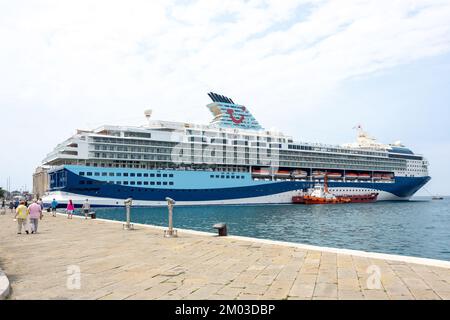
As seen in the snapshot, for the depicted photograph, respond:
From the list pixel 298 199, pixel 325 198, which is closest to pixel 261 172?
pixel 298 199

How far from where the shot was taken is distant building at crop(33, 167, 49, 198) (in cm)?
6835

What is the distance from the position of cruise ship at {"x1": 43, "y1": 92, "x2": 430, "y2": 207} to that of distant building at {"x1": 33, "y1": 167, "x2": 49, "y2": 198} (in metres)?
2.95

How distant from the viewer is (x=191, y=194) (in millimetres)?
59844

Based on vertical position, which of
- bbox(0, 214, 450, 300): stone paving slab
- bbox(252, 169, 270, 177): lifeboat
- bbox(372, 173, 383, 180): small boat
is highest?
bbox(252, 169, 270, 177): lifeboat

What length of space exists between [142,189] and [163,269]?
164 ft

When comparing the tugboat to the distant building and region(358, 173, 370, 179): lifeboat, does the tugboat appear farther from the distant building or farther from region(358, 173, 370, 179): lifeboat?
the distant building

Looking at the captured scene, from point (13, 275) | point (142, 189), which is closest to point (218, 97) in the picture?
point (142, 189)

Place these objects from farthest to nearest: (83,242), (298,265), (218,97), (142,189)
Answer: (218,97)
(142,189)
(83,242)
(298,265)

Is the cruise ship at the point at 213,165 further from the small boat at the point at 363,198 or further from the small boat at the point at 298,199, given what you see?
the small boat at the point at 363,198

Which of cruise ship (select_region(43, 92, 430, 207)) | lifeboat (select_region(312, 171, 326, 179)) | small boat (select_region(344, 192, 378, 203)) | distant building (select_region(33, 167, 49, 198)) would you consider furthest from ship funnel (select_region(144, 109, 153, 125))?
small boat (select_region(344, 192, 378, 203))

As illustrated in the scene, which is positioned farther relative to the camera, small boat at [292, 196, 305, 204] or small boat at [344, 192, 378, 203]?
small boat at [344, 192, 378, 203]

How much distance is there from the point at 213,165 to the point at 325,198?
23946 mm

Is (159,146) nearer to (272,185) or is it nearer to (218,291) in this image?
(272,185)
